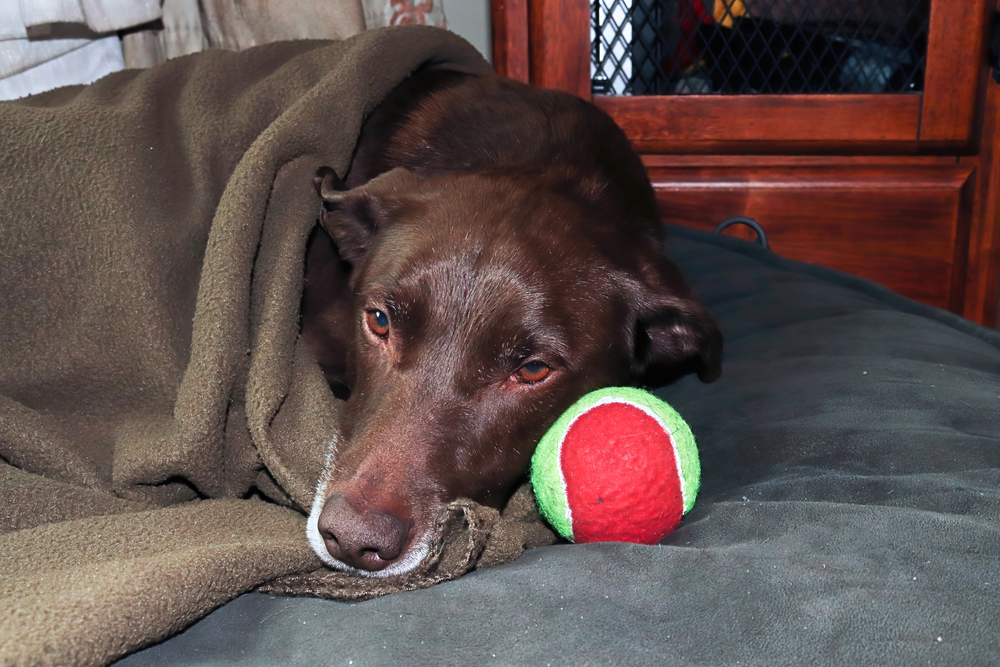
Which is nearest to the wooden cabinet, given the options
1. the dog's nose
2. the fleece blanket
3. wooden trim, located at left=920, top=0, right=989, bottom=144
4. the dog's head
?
wooden trim, located at left=920, top=0, right=989, bottom=144

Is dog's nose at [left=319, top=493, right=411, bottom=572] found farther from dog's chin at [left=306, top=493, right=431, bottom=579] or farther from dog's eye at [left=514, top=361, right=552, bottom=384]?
dog's eye at [left=514, top=361, right=552, bottom=384]

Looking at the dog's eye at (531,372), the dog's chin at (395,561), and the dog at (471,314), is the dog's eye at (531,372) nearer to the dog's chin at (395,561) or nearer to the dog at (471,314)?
the dog at (471,314)

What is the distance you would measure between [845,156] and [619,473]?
236 cm

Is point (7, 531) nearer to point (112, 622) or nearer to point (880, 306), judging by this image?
point (112, 622)

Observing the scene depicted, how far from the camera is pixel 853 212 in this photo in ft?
10.2

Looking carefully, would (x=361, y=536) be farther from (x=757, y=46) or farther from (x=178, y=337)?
(x=757, y=46)

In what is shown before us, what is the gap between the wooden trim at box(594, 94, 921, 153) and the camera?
302 cm

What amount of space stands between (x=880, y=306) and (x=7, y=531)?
6.41 ft

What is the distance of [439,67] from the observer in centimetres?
218

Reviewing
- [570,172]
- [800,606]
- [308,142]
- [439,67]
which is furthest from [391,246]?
[800,606]

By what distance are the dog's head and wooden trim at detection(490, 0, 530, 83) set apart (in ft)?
4.81

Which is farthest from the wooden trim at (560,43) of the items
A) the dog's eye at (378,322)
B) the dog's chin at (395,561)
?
the dog's chin at (395,561)

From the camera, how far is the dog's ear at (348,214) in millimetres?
1663

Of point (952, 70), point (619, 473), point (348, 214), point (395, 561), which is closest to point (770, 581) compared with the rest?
point (619, 473)
